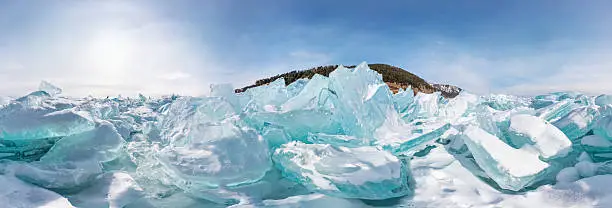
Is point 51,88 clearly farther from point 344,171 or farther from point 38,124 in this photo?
point 344,171

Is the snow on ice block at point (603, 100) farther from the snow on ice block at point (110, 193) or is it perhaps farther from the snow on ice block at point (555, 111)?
the snow on ice block at point (110, 193)

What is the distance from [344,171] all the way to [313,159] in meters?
0.24

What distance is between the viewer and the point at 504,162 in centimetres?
245

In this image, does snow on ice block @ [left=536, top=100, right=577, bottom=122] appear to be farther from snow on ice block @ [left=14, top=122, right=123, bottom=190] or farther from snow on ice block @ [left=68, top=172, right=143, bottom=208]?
snow on ice block @ [left=14, top=122, right=123, bottom=190]

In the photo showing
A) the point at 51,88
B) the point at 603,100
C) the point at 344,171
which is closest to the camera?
the point at 344,171

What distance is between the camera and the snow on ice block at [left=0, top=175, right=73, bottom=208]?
209 centimetres

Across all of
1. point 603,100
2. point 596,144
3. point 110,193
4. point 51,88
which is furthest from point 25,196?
point 603,100

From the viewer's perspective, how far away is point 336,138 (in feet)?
9.37

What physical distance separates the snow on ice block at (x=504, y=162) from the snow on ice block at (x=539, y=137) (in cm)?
10

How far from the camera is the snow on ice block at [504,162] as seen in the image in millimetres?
2357

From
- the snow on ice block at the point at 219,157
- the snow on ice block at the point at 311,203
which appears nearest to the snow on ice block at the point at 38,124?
the snow on ice block at the point at 219,157

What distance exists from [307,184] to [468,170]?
3.87 ft

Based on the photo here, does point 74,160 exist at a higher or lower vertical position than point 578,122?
lower

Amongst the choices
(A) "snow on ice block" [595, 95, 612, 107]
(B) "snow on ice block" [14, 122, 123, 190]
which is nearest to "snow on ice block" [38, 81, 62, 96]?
(B) "snow on ice block" [14, 122, 123, 190]
